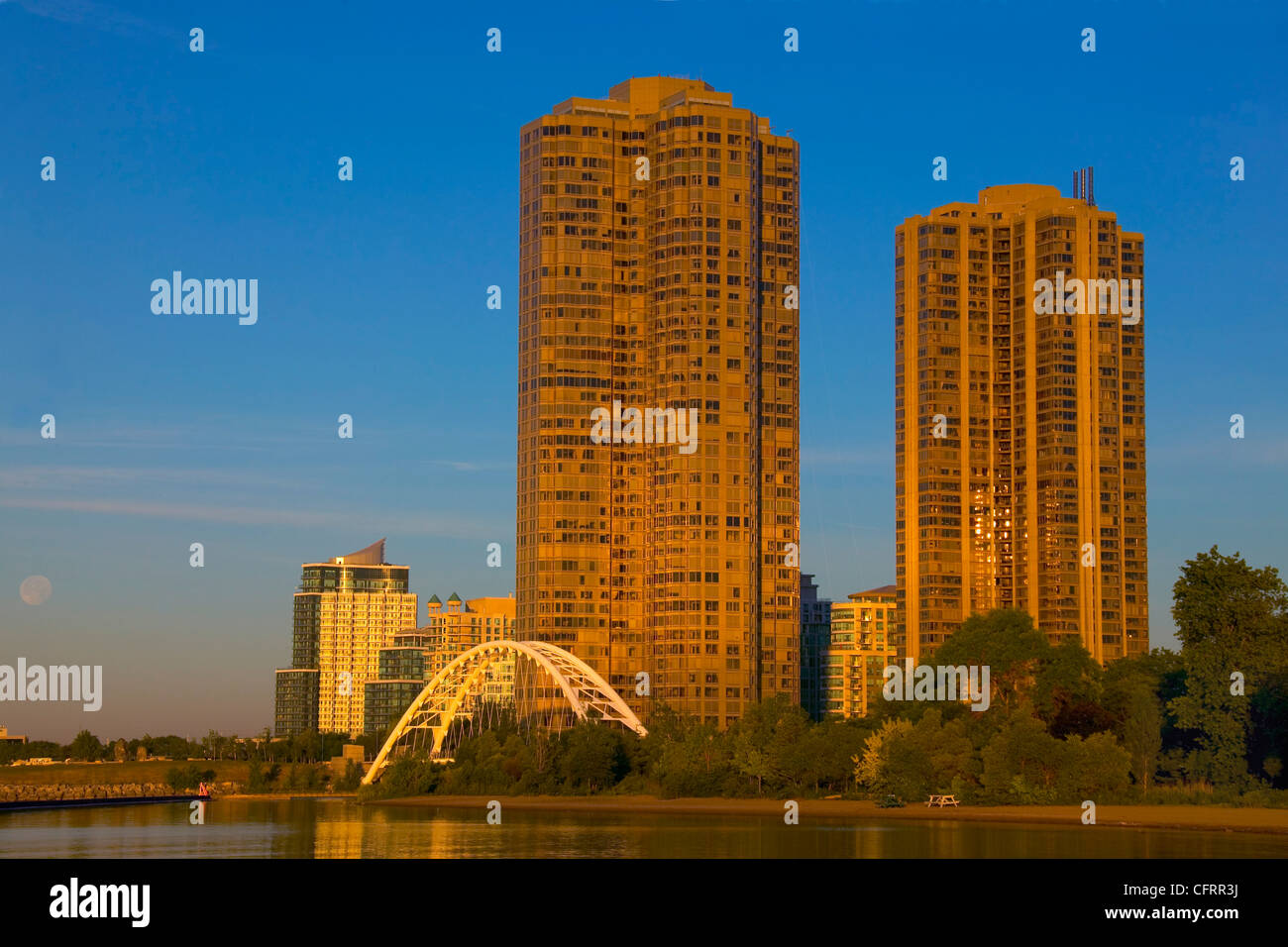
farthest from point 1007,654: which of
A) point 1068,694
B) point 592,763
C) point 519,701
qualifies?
point 519,701

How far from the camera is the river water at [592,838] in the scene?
2820 inches

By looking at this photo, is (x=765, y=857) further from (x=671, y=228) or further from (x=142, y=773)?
(x=142, y=773)

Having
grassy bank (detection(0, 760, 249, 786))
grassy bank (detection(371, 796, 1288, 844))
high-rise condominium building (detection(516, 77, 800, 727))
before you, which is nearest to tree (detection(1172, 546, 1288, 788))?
grassy bank (detection(371, 796, 1288, 844))

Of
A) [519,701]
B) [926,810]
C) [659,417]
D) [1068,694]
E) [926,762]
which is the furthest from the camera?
[659,417]

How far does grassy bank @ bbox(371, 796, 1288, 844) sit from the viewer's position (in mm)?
84188

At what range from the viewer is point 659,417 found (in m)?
154

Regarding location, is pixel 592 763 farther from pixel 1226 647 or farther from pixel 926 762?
pixel 1226 647

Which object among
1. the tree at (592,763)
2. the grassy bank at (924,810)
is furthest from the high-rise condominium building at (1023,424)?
the grassy bank at (924,810)

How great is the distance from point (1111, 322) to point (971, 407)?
16677 mm

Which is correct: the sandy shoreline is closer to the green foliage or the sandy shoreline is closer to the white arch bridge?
the green foliage

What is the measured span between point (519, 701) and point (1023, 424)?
202 ft

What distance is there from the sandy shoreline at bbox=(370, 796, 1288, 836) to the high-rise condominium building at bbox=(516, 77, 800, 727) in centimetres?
2900
